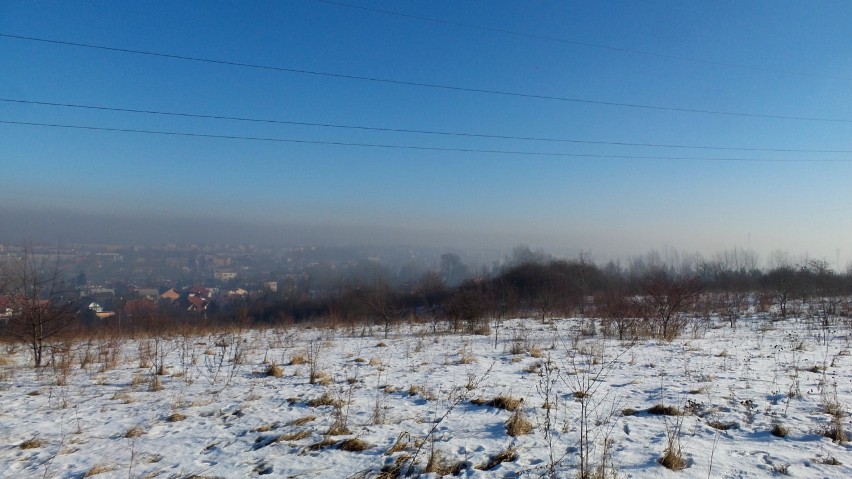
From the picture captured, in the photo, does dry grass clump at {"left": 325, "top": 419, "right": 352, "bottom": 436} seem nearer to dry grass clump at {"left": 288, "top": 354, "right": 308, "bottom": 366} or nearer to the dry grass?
the dry grass

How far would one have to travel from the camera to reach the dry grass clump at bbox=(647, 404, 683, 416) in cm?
479

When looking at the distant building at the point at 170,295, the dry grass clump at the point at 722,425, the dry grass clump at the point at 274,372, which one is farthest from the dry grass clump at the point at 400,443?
the distant building at the point at 170,295

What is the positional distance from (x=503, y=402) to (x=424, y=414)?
0.93 m

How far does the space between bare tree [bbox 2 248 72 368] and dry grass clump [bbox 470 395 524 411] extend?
8294mm

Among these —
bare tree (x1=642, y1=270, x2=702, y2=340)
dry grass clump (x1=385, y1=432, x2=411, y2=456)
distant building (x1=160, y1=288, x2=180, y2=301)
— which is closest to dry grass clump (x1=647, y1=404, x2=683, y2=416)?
dry grass clump (x1=385, y1=432, x2=411, y2=456)

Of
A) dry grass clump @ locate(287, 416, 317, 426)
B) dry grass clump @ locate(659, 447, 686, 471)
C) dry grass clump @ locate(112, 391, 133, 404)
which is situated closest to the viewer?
dry grass clump @ locate(659, 447, 686, 471)

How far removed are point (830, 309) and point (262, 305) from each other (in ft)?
83.0

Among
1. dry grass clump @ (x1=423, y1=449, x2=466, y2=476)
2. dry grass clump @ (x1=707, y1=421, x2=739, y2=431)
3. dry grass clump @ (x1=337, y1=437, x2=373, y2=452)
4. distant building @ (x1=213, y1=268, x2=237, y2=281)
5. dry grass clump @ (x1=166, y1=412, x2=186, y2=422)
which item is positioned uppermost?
dry grass clump @ (x1=707, y1=421, x2=739, y2=431)

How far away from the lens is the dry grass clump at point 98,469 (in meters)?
3.66

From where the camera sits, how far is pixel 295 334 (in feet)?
45.0

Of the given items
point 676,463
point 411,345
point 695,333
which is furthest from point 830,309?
point 676,463

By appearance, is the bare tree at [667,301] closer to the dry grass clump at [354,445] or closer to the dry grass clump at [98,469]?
the dry grass clump at [354,445]

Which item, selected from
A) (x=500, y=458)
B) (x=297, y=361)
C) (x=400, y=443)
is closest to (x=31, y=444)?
(x=400, y=443)

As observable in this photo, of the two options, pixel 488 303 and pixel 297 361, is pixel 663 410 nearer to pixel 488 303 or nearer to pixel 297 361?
pixel 297 361
